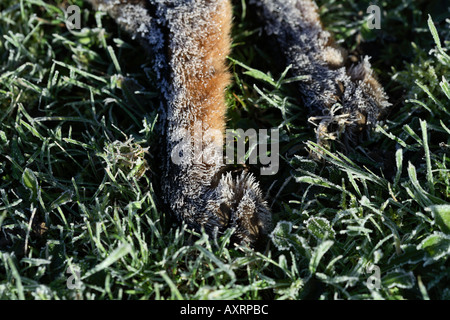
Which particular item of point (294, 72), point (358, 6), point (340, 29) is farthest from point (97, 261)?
point (358, 6)

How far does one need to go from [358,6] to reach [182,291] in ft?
7.75

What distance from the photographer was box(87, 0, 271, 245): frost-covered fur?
229 cm

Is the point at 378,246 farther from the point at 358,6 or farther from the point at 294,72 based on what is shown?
the point at 358,6

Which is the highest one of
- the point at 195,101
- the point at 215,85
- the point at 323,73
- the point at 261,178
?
the point at 323,73

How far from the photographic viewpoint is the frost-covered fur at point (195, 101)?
2.29 meters

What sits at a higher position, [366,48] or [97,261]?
[366,48]

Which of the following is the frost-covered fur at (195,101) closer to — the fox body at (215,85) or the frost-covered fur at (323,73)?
the fox body at (215,85)

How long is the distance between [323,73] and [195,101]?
81cm

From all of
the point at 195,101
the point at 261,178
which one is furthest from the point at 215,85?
the point at 261,178

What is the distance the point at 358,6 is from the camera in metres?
3.25

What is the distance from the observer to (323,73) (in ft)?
8.81

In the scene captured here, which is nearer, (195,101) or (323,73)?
(195,101)

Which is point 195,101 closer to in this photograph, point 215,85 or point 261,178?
point 215,85

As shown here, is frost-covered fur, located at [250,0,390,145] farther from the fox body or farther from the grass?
the grass
